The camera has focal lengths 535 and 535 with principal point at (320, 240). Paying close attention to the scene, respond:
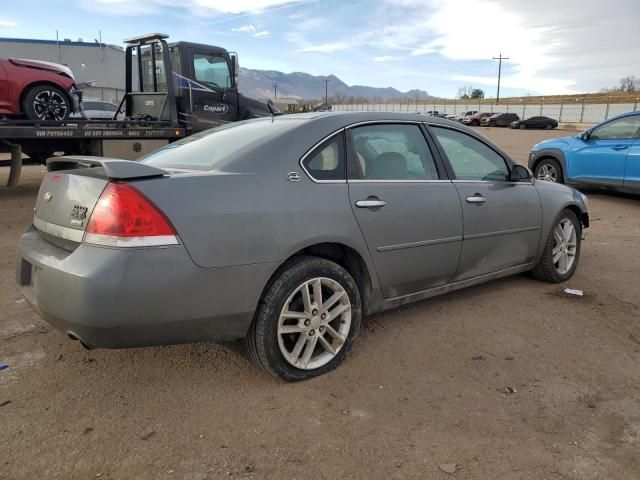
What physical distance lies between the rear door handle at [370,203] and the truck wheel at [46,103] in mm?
7979

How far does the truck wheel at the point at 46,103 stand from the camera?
907cm

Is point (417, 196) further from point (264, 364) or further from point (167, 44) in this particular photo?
point (167, 44)

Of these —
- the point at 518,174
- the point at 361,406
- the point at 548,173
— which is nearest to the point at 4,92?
the point at 518,174

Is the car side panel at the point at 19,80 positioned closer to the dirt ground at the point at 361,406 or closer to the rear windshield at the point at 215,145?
the dirt ground at the point at 361,406

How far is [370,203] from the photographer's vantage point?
334 centimetres

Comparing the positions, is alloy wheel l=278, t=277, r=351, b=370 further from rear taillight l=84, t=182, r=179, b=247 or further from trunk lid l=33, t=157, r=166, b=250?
trunk lid l=33, t=157, r=166, b=250

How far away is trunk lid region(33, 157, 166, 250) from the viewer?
2.65 m

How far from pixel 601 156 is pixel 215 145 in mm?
8227

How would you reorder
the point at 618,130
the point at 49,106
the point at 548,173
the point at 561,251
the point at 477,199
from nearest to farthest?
1. the point at 477,199
2. the point at 561,251
3. the point at 618,130
4. the point at 49,106
5. the point at 548,173

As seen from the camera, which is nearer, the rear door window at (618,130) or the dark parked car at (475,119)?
the rear door window at (618,130)

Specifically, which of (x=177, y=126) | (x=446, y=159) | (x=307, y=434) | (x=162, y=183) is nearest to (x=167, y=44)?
(x=177, y=126)

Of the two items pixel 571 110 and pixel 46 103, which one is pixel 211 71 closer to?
pixel 46 103

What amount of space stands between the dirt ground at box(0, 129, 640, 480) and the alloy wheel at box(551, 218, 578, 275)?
2.75 ft

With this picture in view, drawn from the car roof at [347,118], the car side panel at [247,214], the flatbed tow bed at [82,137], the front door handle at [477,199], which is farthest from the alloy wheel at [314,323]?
the flatbed tow bed at [82,137]
